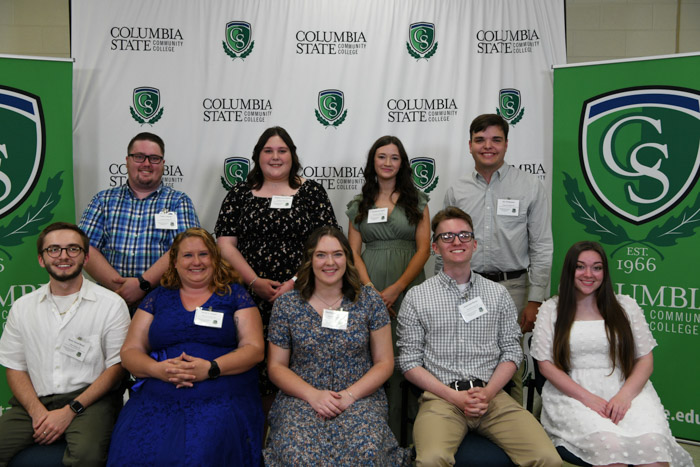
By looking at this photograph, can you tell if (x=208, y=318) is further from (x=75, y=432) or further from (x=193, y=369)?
(x=75, y=432)

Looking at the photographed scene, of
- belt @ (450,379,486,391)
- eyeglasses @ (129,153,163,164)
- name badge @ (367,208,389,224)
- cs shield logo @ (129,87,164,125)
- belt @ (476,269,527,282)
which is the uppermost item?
cs shield logo @ (129,87,164,125)

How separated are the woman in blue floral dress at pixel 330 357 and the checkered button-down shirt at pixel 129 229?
3.20ft

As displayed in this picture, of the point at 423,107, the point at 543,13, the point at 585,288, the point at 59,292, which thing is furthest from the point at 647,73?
the point at 59,292

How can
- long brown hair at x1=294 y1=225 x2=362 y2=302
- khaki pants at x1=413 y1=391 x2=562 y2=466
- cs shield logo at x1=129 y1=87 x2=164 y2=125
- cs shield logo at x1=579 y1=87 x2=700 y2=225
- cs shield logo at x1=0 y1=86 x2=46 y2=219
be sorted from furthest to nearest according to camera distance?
cs shield logo at x1=129 y1=87 x2=164 y2=125 < cs shield logo at x1=0 y1=86 x2=46 y2=219 < cs shield logo at x1=579 y1=87 x2=700 y2=225 < long brown hair at x1=294 y1=225 x2=362 y2=302 < khaki pants at x1=413 y1=391 x2=562 y2=466

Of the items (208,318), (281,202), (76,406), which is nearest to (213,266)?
(208,318)

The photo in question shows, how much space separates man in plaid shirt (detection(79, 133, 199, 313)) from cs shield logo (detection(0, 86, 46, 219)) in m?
0.80

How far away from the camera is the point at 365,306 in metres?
2.53

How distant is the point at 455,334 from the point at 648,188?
1.88 metres

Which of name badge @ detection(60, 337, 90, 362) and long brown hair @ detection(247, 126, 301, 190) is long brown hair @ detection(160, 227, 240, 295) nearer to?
name badge @ detection(60, 337, 90, 362)

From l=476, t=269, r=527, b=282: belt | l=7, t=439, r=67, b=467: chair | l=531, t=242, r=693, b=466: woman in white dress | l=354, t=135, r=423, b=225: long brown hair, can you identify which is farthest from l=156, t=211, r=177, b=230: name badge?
l=531, t=242, r=693, b=466: woman in white dress

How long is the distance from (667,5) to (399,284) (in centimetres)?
358

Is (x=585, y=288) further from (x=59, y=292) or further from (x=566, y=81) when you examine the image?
(x=59, y=292)

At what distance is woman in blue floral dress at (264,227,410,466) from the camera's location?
2.26m

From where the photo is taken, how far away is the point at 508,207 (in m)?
3.12
